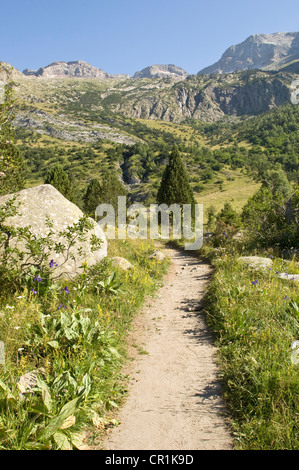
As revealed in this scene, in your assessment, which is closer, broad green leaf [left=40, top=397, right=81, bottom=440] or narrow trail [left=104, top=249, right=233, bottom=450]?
broad green leaf [left=40, top=397, right=81, bottom=440]

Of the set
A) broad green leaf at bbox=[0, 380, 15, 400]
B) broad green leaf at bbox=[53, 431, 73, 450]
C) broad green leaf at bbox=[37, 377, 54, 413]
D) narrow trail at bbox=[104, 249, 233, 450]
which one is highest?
broad green leaf at bbox=[0, 380, 15, 400]

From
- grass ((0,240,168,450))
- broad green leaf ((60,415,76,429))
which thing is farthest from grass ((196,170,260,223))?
broad green leaf ((60,415,76,429))

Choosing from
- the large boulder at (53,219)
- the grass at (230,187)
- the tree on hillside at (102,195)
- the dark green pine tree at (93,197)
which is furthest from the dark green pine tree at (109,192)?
the grass at (230,187)

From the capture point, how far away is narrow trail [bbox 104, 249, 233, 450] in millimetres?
2988

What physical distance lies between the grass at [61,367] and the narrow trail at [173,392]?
0.28m

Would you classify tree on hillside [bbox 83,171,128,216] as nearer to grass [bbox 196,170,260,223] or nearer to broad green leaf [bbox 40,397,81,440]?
grass [bbox 196,170,260,223]

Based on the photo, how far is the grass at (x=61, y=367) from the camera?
2777mm

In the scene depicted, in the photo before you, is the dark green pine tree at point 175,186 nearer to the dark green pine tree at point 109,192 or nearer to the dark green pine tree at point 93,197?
the dark green pine tree at point 109,192

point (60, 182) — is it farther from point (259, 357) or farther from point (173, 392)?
point (259, 357)

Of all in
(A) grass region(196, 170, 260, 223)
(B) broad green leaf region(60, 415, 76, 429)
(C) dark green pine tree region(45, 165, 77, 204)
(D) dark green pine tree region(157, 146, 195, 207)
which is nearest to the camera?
(B) broad green leaf region(60, 415, 76, 429)

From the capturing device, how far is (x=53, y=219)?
7.21 meters

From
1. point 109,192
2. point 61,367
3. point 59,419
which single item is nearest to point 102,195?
point 109,192

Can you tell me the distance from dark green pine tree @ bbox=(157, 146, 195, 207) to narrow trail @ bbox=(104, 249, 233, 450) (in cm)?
2344

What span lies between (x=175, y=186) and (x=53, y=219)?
23.8 meters
